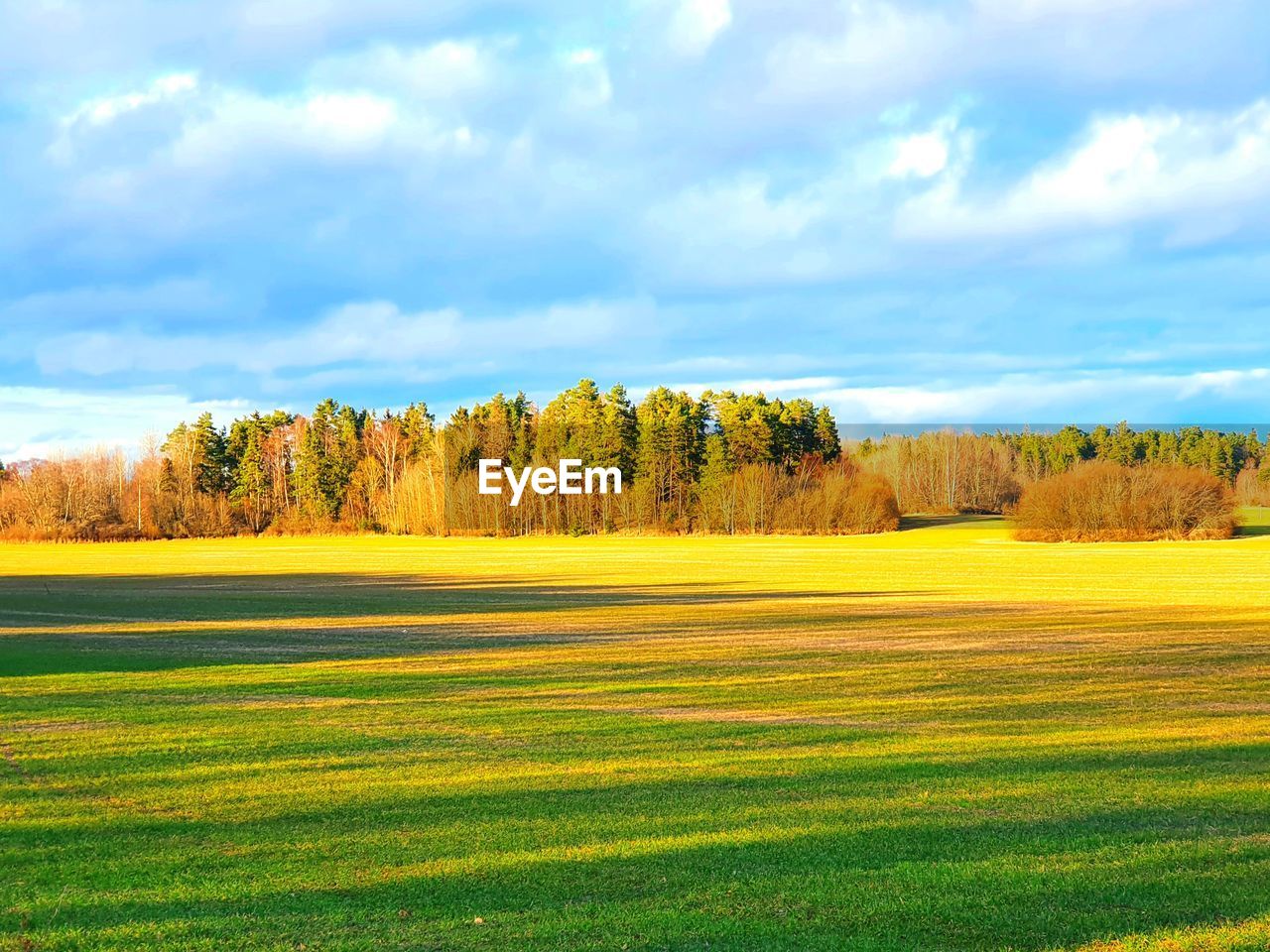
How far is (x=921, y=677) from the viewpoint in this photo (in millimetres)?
17734

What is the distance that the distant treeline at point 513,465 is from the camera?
98.9 m

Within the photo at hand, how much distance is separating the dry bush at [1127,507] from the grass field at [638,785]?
182 ft

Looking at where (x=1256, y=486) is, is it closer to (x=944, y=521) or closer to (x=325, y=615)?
(x=944, y=521)

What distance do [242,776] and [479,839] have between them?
11.3ft

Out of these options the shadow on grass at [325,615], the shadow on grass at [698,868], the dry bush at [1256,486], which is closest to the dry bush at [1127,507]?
the shadow on grass at [325,615]

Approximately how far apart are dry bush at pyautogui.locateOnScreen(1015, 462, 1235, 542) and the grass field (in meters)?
55.4

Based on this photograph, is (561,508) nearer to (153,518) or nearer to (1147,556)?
(153,518)

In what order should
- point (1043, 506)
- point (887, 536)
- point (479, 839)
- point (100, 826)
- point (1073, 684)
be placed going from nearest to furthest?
1. point (479, 839)
2. point (100, 826)
3. point (1073, 684)
4. point (1043, 506)
5. point (887, 536)

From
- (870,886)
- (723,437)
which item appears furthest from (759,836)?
(723,437)

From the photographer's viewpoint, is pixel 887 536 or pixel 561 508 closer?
pixel 887 536

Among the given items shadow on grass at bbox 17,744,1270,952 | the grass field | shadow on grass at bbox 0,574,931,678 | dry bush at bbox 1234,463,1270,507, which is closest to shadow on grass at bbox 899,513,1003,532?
dry bush at bbox 1234,463,1270,507

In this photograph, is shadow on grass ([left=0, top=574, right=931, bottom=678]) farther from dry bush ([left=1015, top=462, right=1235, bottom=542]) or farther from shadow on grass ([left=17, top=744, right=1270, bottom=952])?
dry bush ([left=1015, top=462, right=1235, bottom=542])

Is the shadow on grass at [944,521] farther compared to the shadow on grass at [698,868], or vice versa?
the shadow on grass at [944,521]

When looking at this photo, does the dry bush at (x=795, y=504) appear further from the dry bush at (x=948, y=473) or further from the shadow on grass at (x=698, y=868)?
the shadow on grass at (x=698, y=868)
